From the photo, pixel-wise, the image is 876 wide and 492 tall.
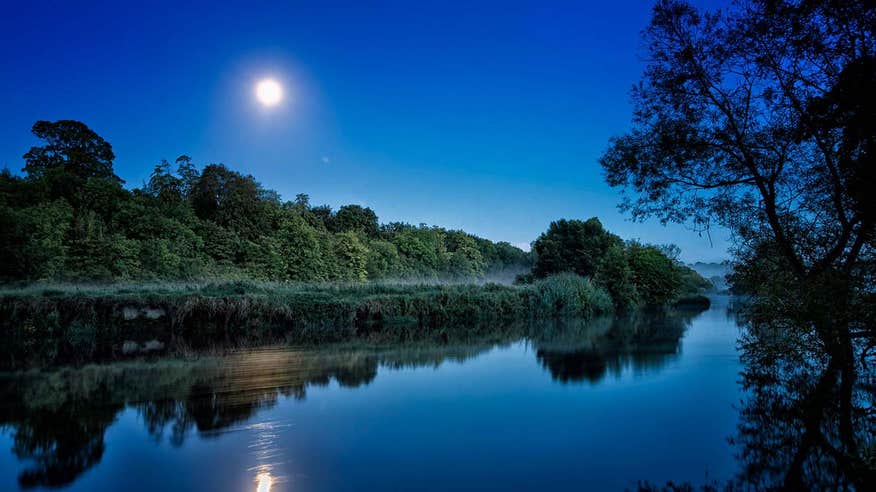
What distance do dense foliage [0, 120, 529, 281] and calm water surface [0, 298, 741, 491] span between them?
20233mm

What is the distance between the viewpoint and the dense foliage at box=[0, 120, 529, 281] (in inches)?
1015

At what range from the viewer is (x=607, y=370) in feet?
34.6

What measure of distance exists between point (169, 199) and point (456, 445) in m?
38.8

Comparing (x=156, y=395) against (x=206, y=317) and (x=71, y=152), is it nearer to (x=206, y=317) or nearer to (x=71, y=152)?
(x=206, y=317)

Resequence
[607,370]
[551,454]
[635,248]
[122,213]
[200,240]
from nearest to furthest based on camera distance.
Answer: [551,454] → [607,370] → [122,213] → [200,240] → [635,248]

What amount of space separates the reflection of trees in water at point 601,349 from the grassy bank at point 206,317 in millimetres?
4239

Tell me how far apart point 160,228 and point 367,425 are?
30.6m

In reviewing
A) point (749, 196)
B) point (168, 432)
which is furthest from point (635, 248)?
point (168, 432)

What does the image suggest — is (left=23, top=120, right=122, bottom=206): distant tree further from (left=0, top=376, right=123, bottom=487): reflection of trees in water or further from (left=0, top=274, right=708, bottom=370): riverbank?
(left=0, top=376, right=123, bottom=487): reflection of trees in water

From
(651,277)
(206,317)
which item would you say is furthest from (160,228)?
(651,277)

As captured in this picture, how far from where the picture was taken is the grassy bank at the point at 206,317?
13.8 m

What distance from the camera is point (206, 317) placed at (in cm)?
1712

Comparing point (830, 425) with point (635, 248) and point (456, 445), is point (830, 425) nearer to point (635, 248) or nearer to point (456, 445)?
point (456, 445)

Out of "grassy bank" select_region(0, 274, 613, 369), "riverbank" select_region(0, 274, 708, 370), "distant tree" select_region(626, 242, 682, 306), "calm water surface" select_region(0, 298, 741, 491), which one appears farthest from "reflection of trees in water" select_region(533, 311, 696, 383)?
"distant tree" select_region(626, 242, 682, 306)
